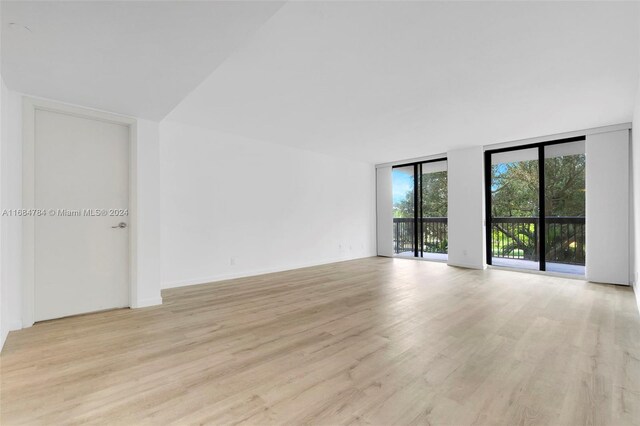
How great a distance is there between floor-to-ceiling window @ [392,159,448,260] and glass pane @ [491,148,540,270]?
1105 millimetres

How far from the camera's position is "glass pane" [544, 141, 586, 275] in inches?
195

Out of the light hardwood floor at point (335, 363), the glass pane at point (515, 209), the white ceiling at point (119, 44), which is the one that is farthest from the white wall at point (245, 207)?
the glass pane at point (515, 209)

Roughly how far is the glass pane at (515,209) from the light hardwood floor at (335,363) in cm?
199

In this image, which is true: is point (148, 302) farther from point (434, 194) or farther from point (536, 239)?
point (536, 239)

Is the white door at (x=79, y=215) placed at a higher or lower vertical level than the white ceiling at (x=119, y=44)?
lower

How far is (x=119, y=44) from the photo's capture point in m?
1.93

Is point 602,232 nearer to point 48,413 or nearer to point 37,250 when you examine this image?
point 48,413

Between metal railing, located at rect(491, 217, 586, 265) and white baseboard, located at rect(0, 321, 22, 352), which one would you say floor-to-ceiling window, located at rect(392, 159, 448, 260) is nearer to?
metal railing, located at rect(491, 217, 586, 265)

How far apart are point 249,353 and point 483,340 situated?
6.36 ft

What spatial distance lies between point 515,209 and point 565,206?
745 mm

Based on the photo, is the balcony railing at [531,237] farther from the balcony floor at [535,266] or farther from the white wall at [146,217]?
the white wall at [146,217]

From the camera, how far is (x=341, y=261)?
671 centimetres

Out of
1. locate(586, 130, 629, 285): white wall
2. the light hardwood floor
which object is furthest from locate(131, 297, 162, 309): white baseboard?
locate(586, 130, 629, 285): white wall

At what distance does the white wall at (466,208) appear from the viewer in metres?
5.69
